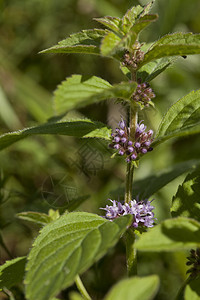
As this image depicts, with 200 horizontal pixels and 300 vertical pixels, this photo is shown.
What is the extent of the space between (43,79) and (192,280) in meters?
3.02

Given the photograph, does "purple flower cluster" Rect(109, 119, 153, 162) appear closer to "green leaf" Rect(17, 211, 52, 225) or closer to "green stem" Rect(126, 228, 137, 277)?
"green stem" Rect(126, 228, 137, 277)

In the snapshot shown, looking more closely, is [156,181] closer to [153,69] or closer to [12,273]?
[153,69]

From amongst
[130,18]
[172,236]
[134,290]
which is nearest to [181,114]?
[130,18]

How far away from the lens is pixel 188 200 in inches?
64.3

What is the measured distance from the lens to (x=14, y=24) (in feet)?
13.6

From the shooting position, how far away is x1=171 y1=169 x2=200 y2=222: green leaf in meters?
1.61

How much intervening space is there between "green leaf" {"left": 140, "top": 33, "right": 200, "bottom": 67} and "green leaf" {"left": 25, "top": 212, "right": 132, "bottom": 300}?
52cm

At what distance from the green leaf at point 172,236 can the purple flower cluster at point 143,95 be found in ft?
1.47

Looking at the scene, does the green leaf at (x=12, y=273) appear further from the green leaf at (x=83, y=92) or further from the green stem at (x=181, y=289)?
the green leaf at (x=83, y=92)

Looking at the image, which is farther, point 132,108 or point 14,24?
point 14,24

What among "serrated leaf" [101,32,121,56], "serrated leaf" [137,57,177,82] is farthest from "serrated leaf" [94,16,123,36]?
"serrated leaf" [137,57,177,82]

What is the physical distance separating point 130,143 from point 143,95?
0.58 ft

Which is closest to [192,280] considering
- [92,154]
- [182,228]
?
[182,228]

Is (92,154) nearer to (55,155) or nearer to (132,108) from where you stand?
(55,155)
